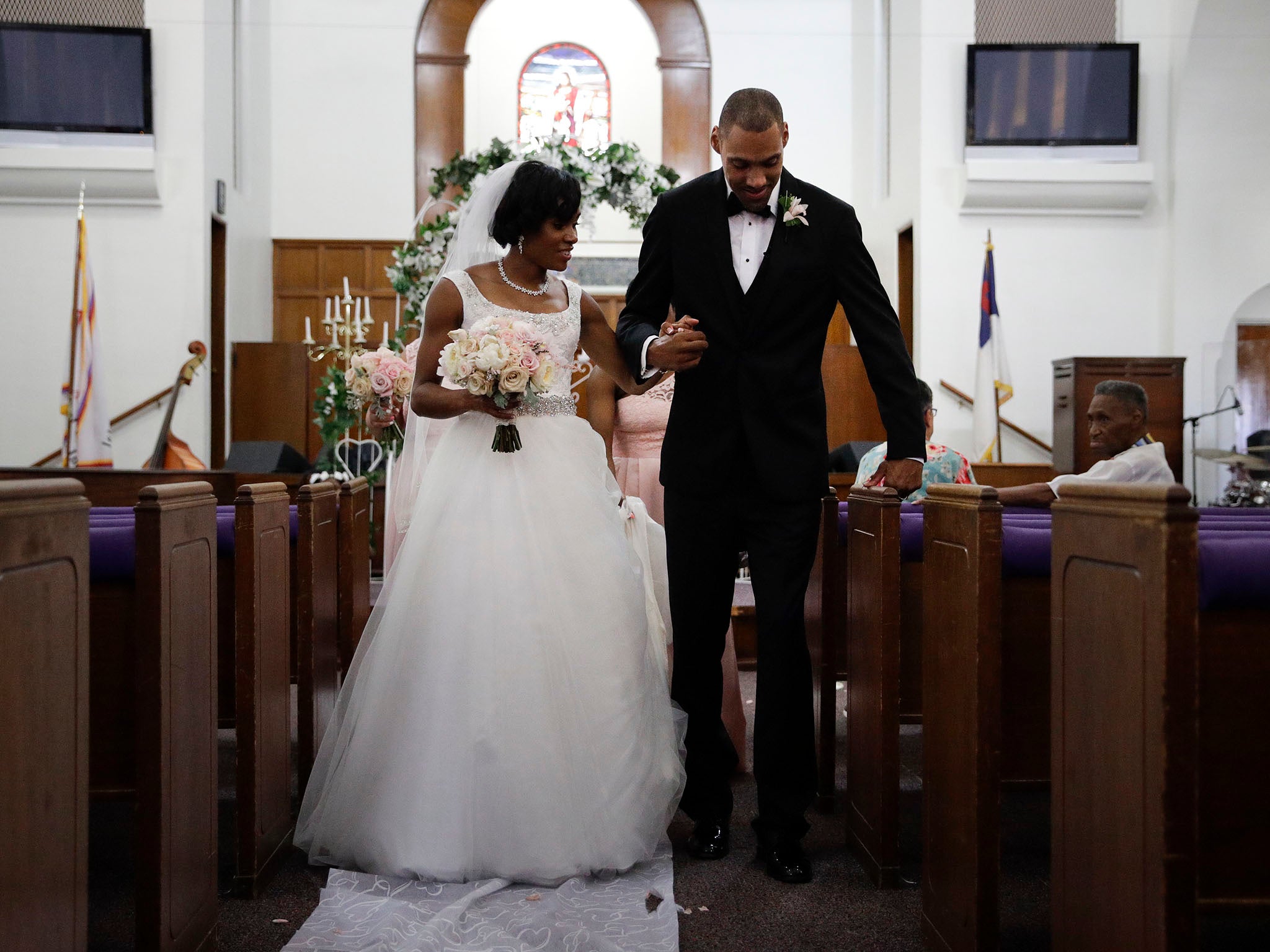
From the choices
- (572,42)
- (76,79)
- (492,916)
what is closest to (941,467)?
(492,916)

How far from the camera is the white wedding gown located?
260cm

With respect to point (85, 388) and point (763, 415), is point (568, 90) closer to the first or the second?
point (85, 388)

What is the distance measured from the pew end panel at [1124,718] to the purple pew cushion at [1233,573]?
1.06 feet

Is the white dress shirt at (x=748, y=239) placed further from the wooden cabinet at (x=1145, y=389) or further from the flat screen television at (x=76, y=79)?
the flat screen television at (x=76, y=79)

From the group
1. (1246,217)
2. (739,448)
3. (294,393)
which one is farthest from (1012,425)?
(739,448)

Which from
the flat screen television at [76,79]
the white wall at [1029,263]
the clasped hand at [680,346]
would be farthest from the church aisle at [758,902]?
the flat screen television at [76,79]

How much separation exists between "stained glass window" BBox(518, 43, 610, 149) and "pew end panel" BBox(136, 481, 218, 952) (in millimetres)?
12418

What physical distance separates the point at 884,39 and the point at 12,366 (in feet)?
27.9

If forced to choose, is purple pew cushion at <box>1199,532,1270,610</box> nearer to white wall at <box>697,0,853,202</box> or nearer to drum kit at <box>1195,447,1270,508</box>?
drum kit at <box>1195,447,1270,508</box>

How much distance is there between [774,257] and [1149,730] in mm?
1654

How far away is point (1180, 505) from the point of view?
141cm

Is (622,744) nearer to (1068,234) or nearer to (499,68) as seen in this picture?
(1068,234)

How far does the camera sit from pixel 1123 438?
378 centimetres

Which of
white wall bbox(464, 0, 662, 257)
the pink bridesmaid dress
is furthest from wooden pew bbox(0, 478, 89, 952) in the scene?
white wall bbox(464, 0, 662, 257)
